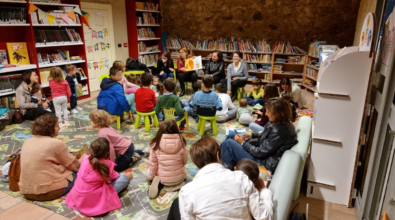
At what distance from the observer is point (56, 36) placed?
5688 millimetres

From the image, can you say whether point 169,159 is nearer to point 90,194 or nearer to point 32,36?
point 90,194

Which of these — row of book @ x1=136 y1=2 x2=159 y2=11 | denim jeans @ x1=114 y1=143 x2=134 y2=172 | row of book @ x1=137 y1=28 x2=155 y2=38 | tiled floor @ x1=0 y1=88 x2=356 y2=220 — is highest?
row of book @ x1=136 y1=2 x2=159 y2=11

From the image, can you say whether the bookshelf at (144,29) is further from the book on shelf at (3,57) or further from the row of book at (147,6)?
the book on shelf at (3,57)

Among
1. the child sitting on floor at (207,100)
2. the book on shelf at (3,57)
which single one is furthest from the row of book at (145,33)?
the child sitting on floor at (207,100)

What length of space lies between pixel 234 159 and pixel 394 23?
5.91ft

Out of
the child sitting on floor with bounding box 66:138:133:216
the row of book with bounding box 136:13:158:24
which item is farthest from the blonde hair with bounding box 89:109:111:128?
the row of book with bounding box 136:13:158:24

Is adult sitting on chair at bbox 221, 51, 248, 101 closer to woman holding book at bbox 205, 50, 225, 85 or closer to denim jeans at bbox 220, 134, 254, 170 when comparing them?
woman holding book at bbox 205, 50, 225, 85

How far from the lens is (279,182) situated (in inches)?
78.8

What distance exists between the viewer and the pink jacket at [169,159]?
2697 millimetres

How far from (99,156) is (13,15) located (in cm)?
407

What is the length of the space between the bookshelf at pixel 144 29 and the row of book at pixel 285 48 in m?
3.54

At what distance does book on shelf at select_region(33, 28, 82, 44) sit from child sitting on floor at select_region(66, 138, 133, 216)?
403 centimetres

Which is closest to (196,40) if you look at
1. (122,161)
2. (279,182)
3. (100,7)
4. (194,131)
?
(100,7)

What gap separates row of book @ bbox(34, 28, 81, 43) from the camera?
5426 mm
